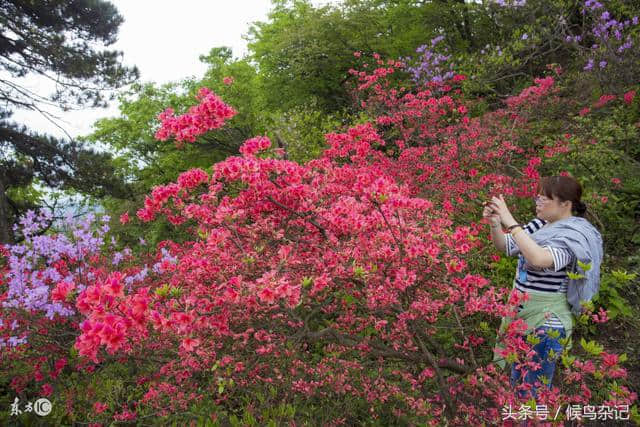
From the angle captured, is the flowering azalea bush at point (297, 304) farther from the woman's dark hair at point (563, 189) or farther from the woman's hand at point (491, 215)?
the woman's dark hair at point (563, 189)

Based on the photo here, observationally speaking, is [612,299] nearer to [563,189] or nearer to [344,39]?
[563,189]

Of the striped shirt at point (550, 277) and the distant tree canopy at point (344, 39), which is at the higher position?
the distant tree canopy at point (344, 39)

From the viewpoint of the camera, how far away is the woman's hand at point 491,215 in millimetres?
2341

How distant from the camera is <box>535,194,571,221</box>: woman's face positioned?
7.54 feet

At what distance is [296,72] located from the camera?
13719 mm

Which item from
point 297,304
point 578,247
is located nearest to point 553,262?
point 578,247

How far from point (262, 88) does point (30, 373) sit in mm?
11940

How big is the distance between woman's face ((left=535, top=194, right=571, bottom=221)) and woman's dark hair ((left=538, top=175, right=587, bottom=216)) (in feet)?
0.08

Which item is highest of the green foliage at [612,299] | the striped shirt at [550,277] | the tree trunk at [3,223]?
the tree trunk at [3,223]

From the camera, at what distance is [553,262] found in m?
2.11

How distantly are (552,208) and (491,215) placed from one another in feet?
1.12

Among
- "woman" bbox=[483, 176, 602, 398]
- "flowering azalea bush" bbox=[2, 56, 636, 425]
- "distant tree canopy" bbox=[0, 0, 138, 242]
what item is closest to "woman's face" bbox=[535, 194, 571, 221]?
"woman" bbox=[483, 176, 602, 398]

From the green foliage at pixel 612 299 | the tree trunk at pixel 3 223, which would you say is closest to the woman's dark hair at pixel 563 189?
the green foliage at pixel 612 299

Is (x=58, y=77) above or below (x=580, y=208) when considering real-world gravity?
above
